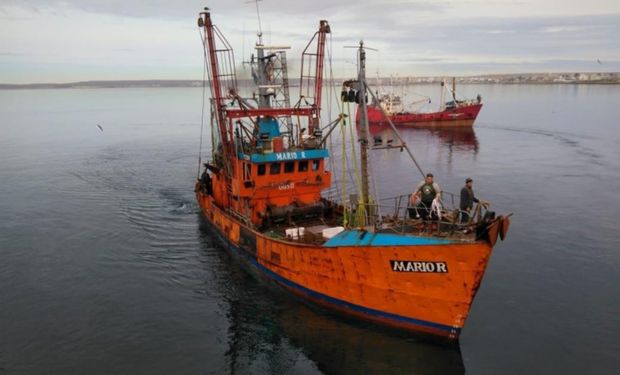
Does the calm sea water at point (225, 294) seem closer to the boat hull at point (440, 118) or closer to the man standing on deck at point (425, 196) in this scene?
the man standing on deck at point (425, 196)

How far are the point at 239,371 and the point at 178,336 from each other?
2.98 meters

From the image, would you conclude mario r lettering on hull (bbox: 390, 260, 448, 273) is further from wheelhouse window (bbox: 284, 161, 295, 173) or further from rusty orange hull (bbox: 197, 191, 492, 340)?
wheelhouse window (bbox: 284, 161, 295, 173)

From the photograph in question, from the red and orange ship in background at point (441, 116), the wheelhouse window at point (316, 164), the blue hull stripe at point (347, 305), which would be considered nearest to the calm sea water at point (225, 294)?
the blue hull stripe at point (347, 305)

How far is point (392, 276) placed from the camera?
546 inches

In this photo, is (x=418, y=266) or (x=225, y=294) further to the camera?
(x=225, y=294)

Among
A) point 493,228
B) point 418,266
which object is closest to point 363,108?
point 418,266

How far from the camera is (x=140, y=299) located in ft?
59.1

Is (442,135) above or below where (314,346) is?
above

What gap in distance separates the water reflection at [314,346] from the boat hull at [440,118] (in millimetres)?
54162

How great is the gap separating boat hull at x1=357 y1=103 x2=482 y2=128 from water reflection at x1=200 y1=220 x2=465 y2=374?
54162mm

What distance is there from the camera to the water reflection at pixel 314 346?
1370 centimetres

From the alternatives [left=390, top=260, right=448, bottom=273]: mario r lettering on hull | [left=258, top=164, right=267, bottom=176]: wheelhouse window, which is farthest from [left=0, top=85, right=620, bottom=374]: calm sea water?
[left=258, top=164, right=267, bottom=176]: wheelhouse window

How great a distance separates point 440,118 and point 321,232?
5815cm

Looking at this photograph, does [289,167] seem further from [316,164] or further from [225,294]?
[225,294]
